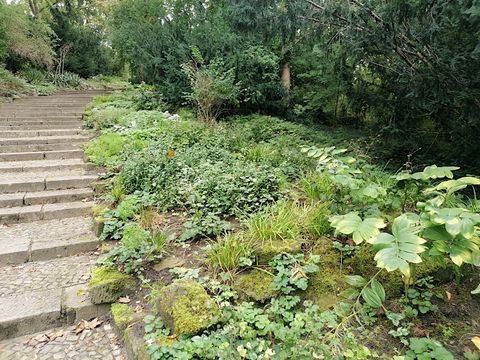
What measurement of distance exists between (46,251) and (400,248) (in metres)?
3.31

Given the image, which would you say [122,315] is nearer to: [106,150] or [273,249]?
[273,249]

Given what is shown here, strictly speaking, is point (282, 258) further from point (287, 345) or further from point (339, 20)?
point (339, 20)

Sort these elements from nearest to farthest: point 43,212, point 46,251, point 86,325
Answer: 1. point 86,325
2. point 46,251
3. point 43,212

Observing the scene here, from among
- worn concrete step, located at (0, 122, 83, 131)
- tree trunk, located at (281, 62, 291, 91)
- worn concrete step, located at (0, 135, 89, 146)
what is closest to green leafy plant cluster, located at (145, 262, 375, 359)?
worn concrete step, located at (0, 135, 89, 146)

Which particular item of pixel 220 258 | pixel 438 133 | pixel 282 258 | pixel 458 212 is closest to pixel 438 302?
pixel 458 212

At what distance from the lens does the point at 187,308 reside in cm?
212

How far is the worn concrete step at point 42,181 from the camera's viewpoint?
4.77 meters

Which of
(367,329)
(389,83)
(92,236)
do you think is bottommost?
(92,236)

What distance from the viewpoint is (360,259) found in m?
2.54

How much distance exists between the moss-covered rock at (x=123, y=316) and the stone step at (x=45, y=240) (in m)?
1.26

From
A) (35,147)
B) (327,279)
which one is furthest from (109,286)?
(35,147)

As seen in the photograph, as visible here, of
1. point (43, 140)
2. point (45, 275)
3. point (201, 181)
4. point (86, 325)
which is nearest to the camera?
point (86, 325)

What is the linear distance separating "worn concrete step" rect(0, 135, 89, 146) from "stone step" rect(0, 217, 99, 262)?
10.5ft

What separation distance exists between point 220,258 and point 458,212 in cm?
166
